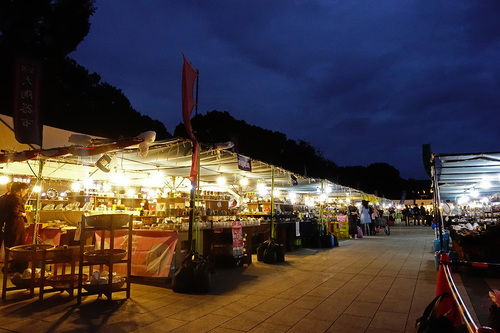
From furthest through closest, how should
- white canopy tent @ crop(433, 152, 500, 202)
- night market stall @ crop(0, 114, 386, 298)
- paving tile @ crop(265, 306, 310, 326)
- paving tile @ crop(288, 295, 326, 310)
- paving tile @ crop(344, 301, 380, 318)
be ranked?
white canopy tent @ crop(433, 152, 500, 202)
night market stall @ crop(0, 114, 386, 298)
paving tile @ crop(288, 295, 326, 310)
paving tile @ crop(344, 301, 380, 318)
paving tile @ crop(265, 306, 310, 326)

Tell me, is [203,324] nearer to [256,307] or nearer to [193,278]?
[256,307]

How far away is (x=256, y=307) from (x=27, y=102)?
8.02 meters

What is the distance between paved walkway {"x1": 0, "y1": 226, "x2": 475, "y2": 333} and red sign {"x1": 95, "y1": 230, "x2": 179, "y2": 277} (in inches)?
13.9

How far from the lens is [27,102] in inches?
333

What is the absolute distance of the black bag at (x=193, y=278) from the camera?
213 inches

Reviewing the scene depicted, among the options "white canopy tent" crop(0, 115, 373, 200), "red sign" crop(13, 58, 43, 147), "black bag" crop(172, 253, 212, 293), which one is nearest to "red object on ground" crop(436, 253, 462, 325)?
"black bag" crop(172, 253, 212, 293)

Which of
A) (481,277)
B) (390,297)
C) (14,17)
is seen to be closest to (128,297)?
(390,297)

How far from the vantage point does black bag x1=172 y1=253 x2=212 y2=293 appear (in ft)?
17.8

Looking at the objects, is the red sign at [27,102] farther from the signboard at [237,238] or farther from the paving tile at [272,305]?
the paving tile at [272,305]

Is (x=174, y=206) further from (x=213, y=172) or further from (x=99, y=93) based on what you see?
(x=99, y=93)

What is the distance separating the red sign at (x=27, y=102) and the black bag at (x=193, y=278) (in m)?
6.03

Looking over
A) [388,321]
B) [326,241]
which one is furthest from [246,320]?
[326,241]

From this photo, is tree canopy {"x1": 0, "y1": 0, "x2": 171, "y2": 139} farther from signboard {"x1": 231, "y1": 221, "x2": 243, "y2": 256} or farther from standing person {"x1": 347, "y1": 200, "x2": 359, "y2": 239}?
standing person {"x1": 347, "y1": 200, "x2": 359, "y2": 239}

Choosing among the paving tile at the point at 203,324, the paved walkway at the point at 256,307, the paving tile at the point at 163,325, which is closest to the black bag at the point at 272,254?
the paved walkway at the point at 256,307
